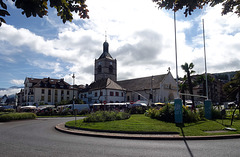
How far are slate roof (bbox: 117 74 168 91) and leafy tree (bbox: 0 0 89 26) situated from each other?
1844 inches

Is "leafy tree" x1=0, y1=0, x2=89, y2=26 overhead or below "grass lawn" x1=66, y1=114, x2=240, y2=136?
overhead

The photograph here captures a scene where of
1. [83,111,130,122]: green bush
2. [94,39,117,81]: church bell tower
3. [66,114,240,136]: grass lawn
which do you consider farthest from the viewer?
[94,39,117,81]: church bell tower

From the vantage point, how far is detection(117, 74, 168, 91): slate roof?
5311 centimetres

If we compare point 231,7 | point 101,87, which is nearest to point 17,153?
point 231,7

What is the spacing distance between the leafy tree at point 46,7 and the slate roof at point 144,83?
154 ft

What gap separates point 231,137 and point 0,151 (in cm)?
1105

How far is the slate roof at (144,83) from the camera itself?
53106mm

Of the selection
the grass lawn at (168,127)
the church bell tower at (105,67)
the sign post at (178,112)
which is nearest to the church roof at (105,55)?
the church bell tower at (105,67)

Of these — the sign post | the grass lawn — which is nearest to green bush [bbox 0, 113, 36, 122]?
the grass lawn

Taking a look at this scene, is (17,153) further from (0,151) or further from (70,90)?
(70,90)

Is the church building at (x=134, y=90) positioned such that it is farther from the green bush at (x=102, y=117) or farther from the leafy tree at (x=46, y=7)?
the leafy tree at (x=46, y=7)

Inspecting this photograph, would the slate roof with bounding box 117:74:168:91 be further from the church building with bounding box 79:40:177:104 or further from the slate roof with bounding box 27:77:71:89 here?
the slate roof with bounding box 27:77:71:89

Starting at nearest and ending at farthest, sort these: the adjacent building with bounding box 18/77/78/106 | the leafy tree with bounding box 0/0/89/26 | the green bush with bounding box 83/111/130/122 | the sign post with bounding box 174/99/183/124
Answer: the leafy tree with bounding box 0/0/89/26
the sign post with bounding box 174/99/183/124
the green bush with bounding box 83/111/130/122
the adjacent building with bounding box 18/77/78/106

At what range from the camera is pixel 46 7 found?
4.35 meters
